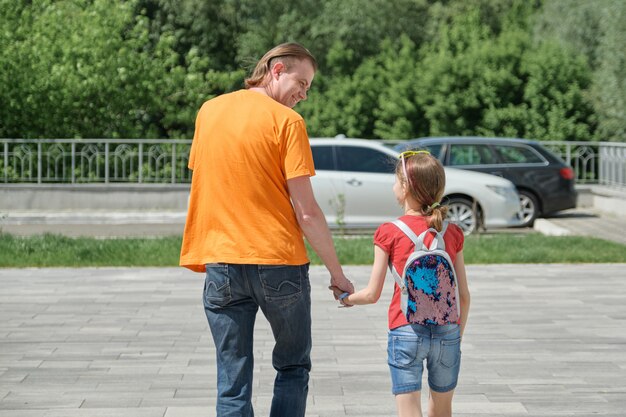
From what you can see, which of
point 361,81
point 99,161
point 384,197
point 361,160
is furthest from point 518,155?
point 361,81

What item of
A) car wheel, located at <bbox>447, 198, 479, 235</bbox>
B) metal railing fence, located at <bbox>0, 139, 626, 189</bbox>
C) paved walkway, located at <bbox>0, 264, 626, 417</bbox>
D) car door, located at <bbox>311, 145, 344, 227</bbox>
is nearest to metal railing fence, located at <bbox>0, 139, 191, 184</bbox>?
metal railing fence, located at <bbox>0, 139, 626, 189</bbox>

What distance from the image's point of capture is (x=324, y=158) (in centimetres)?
1855

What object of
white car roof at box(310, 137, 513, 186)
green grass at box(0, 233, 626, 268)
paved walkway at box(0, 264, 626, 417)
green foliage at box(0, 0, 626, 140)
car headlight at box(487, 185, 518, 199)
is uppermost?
green foliage at box(0, 0, 626, 140)

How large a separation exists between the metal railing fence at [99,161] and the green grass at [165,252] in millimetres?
8674

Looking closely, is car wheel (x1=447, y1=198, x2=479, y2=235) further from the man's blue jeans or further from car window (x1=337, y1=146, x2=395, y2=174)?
the man's blue jeans

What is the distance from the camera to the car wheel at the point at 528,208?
20.2 meters

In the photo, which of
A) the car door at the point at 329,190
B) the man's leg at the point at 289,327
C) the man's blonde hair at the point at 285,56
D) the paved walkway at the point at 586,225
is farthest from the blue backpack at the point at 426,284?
the car door at the point at 329,190

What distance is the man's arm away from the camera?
14.4ft

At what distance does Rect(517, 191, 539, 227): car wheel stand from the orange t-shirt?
16.1 metres

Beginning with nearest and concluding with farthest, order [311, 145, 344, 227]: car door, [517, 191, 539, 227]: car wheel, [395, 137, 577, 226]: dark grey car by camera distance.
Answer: [311, 145, 344, 227]: car door → [517, 191, 539, 227]: car wheel → [395, 137, 577, 226]: dark grey car

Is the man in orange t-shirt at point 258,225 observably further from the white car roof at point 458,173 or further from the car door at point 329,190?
the white car roof at point 458,173

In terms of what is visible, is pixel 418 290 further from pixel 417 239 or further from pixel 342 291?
pixel 342 291

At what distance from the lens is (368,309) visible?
32.3ft

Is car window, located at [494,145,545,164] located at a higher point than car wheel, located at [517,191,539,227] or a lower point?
higher
